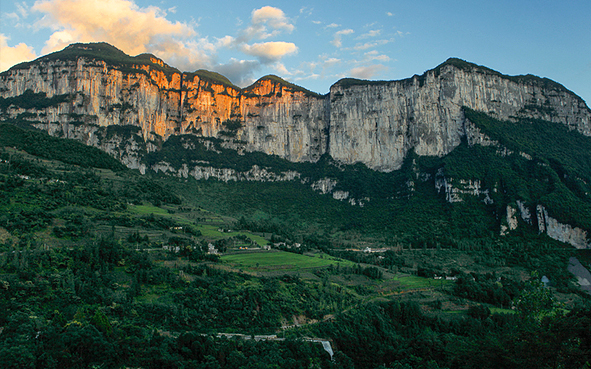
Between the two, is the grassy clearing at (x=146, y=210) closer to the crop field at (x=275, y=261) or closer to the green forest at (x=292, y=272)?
the green forest at (x=292, y=272)

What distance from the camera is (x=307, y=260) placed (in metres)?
73.6

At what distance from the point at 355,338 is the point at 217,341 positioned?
55.0ft

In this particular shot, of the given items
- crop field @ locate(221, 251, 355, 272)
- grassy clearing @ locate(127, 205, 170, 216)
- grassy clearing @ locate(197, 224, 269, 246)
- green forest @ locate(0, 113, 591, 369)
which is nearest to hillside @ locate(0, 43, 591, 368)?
green forest @ locate(0, 113, 591, 369)

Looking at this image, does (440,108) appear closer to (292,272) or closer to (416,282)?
(416,282)

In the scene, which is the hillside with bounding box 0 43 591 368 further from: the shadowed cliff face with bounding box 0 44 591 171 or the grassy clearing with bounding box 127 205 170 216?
the grassy clearing with bounding box 127 205 170 216

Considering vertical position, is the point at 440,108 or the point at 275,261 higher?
the point at 440,108

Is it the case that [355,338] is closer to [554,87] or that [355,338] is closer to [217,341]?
[217,341]

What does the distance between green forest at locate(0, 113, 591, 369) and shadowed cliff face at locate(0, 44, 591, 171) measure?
400 inches

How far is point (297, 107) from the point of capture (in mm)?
166000

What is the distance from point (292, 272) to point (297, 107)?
111 metres

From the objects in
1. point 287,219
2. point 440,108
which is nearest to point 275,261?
point 287,219

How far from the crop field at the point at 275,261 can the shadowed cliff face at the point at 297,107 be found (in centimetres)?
7479

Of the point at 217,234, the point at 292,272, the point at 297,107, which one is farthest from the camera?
the point at 297,107

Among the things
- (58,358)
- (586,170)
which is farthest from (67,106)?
(586,170)
